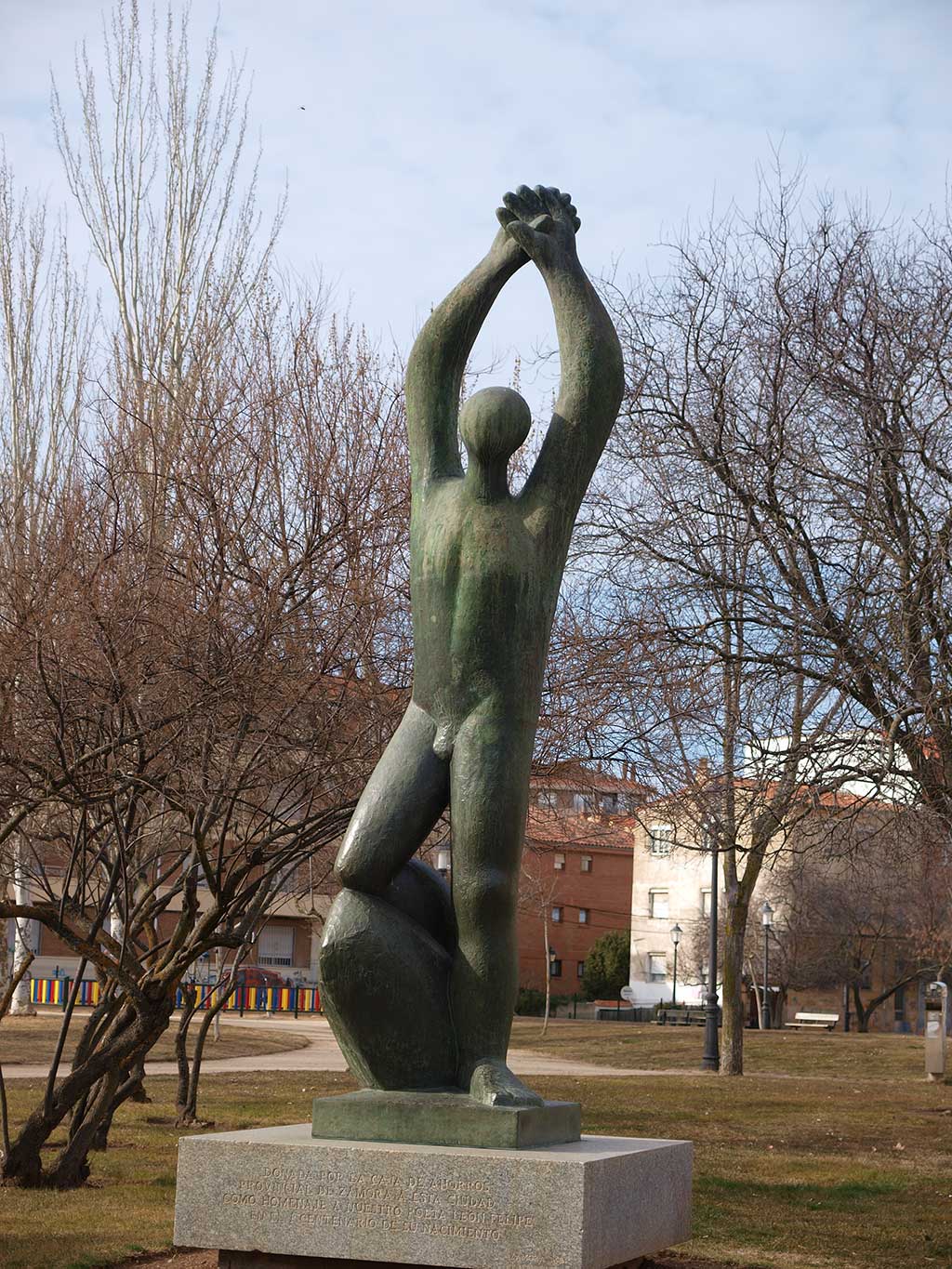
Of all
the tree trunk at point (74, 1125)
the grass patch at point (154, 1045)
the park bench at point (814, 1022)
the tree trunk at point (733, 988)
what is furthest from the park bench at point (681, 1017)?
the tree trunk at point (74, 1125)

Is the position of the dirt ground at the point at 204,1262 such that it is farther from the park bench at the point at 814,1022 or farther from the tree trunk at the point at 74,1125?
the park bench at the point at 814,1022

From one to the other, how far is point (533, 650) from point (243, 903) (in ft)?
16.8

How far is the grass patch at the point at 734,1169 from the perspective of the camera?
828cm

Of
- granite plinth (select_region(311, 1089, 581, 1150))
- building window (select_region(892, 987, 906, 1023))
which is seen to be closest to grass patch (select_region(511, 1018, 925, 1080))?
granite plinth (select_region(311, 1089, 581, 1150))

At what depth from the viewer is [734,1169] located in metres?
12.0

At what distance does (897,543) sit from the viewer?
1288 cm

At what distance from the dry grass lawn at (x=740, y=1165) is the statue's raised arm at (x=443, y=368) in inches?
168

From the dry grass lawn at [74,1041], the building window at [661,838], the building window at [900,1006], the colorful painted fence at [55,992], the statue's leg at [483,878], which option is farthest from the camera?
the building window at [900,1006]

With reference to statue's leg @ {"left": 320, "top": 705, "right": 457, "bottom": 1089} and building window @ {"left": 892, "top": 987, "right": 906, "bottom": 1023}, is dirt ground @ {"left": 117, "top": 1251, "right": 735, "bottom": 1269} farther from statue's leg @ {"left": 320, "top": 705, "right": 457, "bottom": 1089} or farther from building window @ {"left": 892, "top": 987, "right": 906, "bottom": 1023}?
building window @ {"left": 892, "top": 987, "right": 906, "bottom": 1023}

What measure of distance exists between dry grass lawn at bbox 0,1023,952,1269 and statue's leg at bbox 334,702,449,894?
301 cm

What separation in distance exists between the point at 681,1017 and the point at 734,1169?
38253mm

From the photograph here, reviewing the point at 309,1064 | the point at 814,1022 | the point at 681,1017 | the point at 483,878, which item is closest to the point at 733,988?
the point at 309,1064

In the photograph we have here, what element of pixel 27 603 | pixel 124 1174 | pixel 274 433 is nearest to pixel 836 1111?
pixel 124 1174

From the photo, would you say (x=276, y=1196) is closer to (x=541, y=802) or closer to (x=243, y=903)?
(x=243, y=903)
